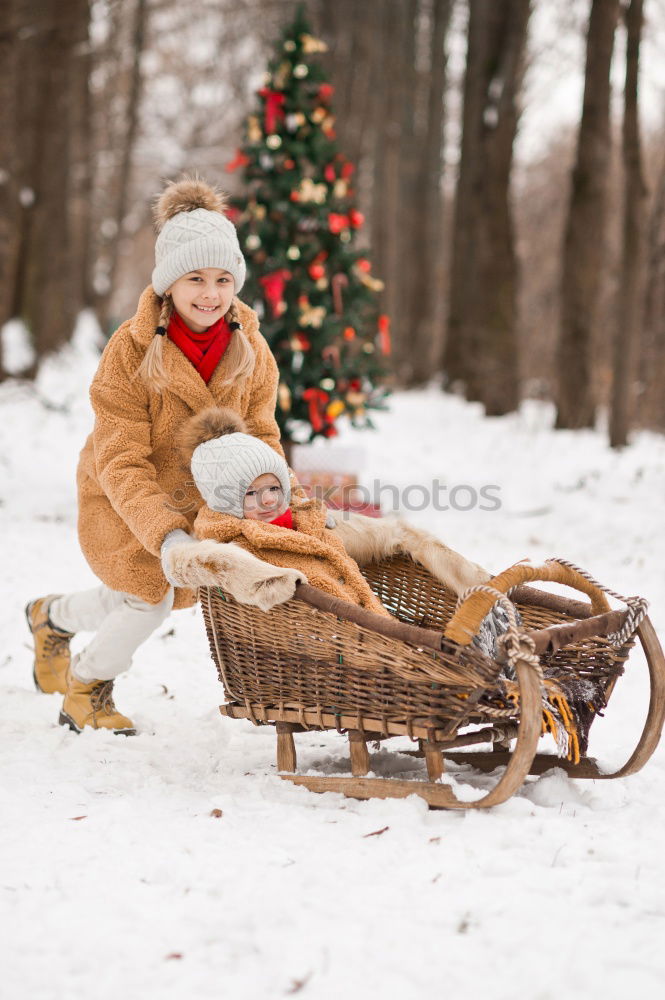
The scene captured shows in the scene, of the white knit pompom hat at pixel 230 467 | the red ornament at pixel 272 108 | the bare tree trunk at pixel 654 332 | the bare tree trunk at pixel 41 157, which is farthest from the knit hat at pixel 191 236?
the bare tree trunk at pixel 654 332

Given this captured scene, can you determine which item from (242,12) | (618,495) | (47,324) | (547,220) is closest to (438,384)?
(547,220)

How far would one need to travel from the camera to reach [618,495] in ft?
26.0

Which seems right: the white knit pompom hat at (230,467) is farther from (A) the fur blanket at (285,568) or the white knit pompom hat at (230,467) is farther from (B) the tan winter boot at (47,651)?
(B) the tan winter boot at (47,651)

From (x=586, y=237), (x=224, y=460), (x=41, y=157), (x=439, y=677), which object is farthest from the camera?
(x=41, y=157)

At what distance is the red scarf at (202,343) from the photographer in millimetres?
3516

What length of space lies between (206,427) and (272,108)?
5150 millimetres

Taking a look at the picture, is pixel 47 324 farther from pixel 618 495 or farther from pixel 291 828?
pixel 291 828

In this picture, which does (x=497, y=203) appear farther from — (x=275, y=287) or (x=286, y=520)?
(x=286, y=520)

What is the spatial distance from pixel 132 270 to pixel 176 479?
115 ft

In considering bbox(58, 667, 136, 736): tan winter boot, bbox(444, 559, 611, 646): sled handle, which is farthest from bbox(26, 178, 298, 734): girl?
bbox(444, 559, 611, 646): sled handle

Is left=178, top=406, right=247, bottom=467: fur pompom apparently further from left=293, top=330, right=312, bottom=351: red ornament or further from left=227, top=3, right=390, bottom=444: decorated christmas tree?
left=293, top=330, right=312, bottom=351: red ornament

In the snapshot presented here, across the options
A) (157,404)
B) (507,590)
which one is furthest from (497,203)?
(507,590)

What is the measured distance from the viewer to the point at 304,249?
7500 millimetres

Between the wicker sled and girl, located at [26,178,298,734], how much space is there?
17.1 inches
